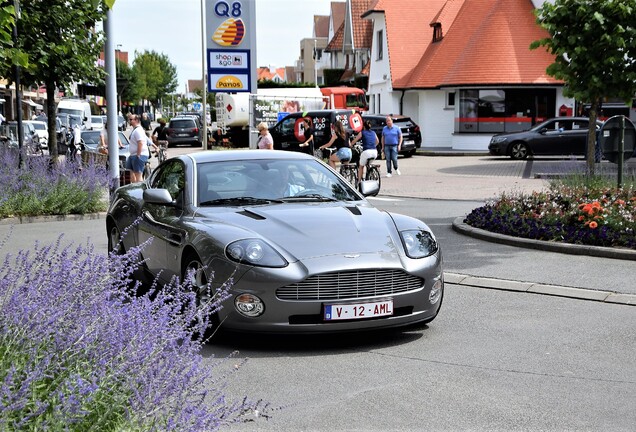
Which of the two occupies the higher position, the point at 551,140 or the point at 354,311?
the point at 551,140

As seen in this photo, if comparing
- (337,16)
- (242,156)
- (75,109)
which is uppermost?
Result: (337,16)

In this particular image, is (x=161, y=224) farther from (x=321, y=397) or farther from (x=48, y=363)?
(x=48, y=363)

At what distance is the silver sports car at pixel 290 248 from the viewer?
660 cm

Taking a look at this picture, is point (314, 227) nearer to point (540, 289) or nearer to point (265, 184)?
point (265, 184)

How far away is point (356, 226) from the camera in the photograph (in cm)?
720

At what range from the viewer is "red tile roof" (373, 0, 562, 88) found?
42031mm

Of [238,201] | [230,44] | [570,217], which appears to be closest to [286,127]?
[230,44]

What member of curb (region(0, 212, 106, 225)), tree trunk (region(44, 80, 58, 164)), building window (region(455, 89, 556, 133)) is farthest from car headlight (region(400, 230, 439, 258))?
building window (region(455, 89, 556, 133))

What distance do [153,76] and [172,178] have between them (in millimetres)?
130073

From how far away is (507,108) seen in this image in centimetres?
4234

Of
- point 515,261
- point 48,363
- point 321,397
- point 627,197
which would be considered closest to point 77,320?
point 48,363

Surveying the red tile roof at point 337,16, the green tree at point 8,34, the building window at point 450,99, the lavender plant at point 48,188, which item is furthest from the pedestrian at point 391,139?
the red tile roof at point 337,16

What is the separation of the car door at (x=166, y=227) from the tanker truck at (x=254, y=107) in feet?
113

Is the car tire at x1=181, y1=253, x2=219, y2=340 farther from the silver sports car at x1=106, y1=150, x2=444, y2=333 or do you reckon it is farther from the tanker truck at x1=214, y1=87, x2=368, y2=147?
the tanker truck at x1=214, y1=87, x2=368, y2=147
